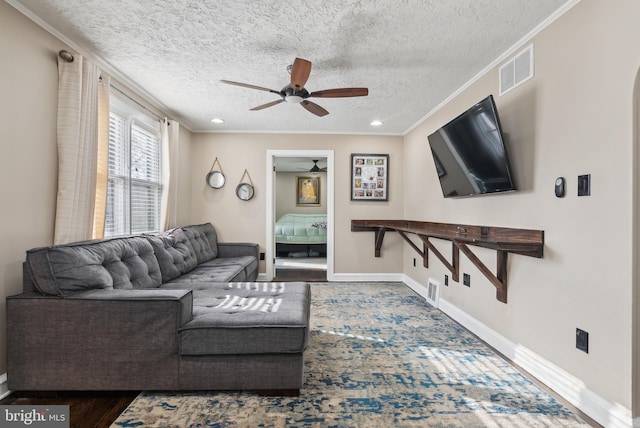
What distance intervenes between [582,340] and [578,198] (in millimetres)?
795

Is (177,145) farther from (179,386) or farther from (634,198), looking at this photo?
(634,198)

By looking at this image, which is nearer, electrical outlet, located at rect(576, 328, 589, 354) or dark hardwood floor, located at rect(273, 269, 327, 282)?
electrical outlet, located at rect(576, 328, 589, 354)

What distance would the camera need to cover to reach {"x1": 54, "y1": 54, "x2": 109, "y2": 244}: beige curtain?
215cm

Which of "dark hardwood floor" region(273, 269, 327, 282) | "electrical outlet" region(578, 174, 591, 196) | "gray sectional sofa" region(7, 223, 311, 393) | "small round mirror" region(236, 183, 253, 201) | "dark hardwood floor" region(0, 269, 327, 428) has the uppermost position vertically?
"small round mirror" region(236, 183, 253, 201)

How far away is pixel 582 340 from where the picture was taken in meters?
1.74

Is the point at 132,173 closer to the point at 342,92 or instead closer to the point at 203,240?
the point at 203,240

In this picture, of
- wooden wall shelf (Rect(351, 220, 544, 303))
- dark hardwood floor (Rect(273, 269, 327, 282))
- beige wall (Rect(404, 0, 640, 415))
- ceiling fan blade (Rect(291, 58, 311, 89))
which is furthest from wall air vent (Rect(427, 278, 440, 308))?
ceiling fan blade (Rect(291, 58, 311, 89))

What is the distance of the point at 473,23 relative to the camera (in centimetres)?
203

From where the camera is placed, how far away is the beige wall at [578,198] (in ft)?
4.98

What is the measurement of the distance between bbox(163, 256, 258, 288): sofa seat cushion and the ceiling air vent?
2.96m

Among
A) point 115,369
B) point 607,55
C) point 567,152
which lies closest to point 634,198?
point 567,152

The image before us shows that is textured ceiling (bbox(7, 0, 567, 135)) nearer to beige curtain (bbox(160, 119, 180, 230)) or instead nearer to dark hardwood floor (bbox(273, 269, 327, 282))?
beige curtain (bbox(160, 119, 180, 230))

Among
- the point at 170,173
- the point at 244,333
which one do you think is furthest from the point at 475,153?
the point at 170,173

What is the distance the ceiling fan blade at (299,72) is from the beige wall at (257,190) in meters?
2.40
